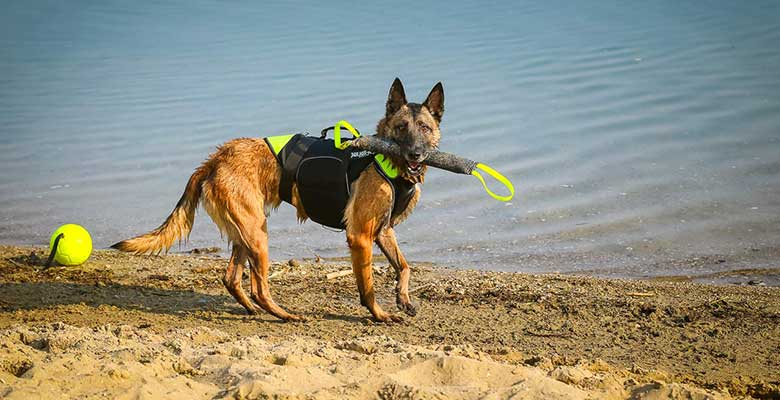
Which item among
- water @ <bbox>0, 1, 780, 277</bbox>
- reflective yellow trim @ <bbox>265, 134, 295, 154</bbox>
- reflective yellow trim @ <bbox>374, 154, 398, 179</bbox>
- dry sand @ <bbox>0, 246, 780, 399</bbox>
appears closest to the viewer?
dry sand @ <bbox>0, 246, 780, 399</bbox>

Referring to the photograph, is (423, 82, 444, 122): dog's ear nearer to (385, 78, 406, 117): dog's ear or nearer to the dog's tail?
(385, 78, 406, 117): dog's ear

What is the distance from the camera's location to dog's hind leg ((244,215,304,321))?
6707 mm

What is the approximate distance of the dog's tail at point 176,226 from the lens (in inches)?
262

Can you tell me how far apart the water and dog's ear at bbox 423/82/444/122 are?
2.45m

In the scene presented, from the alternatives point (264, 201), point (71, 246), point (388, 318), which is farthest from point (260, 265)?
point (71, 246)

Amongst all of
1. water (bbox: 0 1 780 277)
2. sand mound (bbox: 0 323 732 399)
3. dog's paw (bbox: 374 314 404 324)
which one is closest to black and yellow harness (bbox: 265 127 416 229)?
dog's paw (bbox: 374 314 404 324)

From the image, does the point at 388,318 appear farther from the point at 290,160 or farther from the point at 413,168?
the point at 290,160

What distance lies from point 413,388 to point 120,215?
739cm

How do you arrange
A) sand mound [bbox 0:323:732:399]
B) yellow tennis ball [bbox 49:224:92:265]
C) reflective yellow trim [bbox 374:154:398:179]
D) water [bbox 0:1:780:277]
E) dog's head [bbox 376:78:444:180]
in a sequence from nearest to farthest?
sand mound [bbox 0:323:732:399] → dog's head [bbox 376:78:444:180] → reflective yellow trim [bbox 374:154:398:179] → yellow tennis ball [bbox 49:224:92:265] → water [bbox 0:1:780:277]

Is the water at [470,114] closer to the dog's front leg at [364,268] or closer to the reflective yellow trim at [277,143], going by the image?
the dog's front leg at [364,268]

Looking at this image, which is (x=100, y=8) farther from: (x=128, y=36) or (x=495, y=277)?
(x=495, y=277)

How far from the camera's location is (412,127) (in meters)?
6.57

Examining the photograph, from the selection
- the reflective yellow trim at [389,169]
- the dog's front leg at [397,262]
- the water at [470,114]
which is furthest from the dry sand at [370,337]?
the water at [470,114]

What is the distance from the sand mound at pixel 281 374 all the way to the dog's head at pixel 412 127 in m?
1.64
